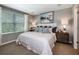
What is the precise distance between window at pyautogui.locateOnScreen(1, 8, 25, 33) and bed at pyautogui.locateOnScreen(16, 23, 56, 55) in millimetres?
200

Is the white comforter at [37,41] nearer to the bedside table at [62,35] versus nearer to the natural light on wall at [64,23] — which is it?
the bedside table at [62,35]

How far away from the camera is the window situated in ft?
4.70

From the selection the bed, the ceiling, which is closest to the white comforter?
the bed

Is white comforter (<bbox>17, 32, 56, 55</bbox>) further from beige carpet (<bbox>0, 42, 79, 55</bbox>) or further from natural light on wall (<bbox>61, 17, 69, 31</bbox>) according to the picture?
natural light on wall (<bbox>61, 17, 69, 31</bbox>)

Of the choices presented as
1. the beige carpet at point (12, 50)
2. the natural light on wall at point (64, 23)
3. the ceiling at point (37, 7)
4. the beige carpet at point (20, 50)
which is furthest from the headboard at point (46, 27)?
the beige carpet at point (12, 50)

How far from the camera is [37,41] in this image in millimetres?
1655

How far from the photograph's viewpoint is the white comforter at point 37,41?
5.28 ft

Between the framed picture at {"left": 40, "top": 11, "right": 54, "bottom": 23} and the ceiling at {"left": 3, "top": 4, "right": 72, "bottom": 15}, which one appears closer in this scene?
the ceiling at {"left": 3, "top": 4, "right": 72, "bottom": 15}

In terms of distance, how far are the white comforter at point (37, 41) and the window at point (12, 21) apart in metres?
0.21

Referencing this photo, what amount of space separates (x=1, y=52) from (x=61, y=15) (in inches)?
Result: 58.8

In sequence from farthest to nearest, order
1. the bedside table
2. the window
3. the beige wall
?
the bedside table, the beige wall, the window
